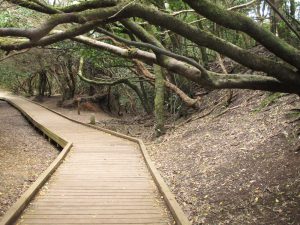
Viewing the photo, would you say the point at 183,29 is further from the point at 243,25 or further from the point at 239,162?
the point at 239,162

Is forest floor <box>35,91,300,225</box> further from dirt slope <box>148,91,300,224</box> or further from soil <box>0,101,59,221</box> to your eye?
soil <box>0,101,59,221</box>

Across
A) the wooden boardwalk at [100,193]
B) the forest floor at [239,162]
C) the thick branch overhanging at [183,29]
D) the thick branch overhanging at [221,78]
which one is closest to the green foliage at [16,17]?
the wooden boardwalk at [100,193]

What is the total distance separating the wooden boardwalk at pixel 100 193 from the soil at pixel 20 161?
0.62 m

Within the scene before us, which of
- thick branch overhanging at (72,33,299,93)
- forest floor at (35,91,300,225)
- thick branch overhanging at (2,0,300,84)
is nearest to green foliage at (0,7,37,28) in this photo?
forest floor at (35,91,300,225)

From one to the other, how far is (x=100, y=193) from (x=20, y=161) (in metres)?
4.60

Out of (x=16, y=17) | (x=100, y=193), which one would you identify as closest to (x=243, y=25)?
(x=100, y=193)

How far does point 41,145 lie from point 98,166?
6.29 m

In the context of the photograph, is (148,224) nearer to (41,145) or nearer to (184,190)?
(184,190)

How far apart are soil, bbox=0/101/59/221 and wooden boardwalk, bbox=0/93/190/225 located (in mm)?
615

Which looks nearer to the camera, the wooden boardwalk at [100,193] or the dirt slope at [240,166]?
the dirt slope at [240,166]

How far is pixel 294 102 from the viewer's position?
9.14 metres

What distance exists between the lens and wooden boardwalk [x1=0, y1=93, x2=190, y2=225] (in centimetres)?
630

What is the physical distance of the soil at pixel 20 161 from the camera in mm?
7801

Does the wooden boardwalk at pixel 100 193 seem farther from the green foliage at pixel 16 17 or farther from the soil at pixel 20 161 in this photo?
the green foliage at pixel 16 17
